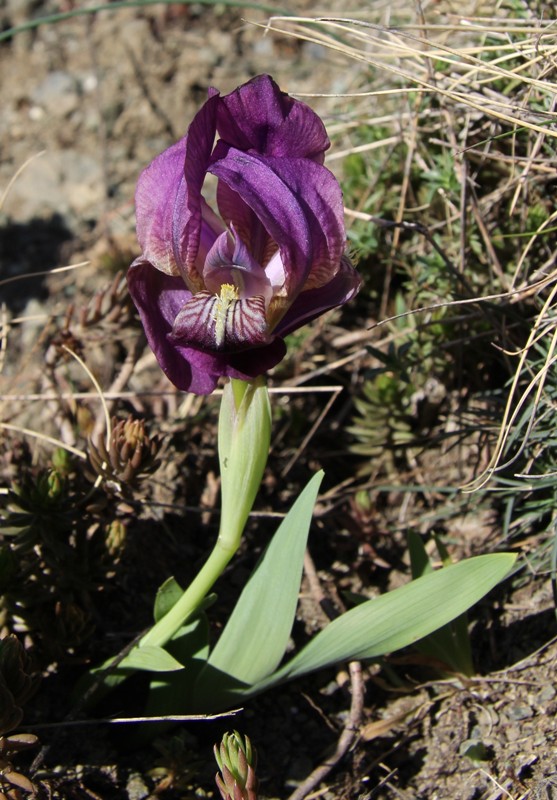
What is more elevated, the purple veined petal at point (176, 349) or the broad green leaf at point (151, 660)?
the purple veined petal at point (176, 349)

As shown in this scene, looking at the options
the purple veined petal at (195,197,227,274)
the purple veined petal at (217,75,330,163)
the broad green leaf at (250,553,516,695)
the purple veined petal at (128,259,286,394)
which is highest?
the purple veined petal at (217,75,330,163)

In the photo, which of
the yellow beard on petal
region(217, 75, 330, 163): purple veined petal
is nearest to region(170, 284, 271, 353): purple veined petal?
the yellow beard on petal

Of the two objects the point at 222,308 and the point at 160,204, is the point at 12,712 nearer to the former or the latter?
the point at 222,308

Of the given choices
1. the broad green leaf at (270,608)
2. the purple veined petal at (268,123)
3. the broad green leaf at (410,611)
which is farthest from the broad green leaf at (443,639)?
the purple veined petal at (268,123)

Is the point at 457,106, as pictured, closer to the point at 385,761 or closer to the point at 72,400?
the point at 72,400

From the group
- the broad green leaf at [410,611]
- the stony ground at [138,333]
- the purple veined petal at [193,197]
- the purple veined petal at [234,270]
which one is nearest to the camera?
the purple veined petal at [193,197]

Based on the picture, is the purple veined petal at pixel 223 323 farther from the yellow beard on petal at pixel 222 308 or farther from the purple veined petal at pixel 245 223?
the purple veined petal at pixel 245 223

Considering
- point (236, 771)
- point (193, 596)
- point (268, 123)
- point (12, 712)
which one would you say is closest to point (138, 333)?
point (193, 596)

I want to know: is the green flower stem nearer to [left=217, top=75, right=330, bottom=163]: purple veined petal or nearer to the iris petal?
the iris petal

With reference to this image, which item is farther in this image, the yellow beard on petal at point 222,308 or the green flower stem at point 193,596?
the green flower stem at point 193,596

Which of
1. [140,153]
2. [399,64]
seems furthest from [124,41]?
[399,64]
